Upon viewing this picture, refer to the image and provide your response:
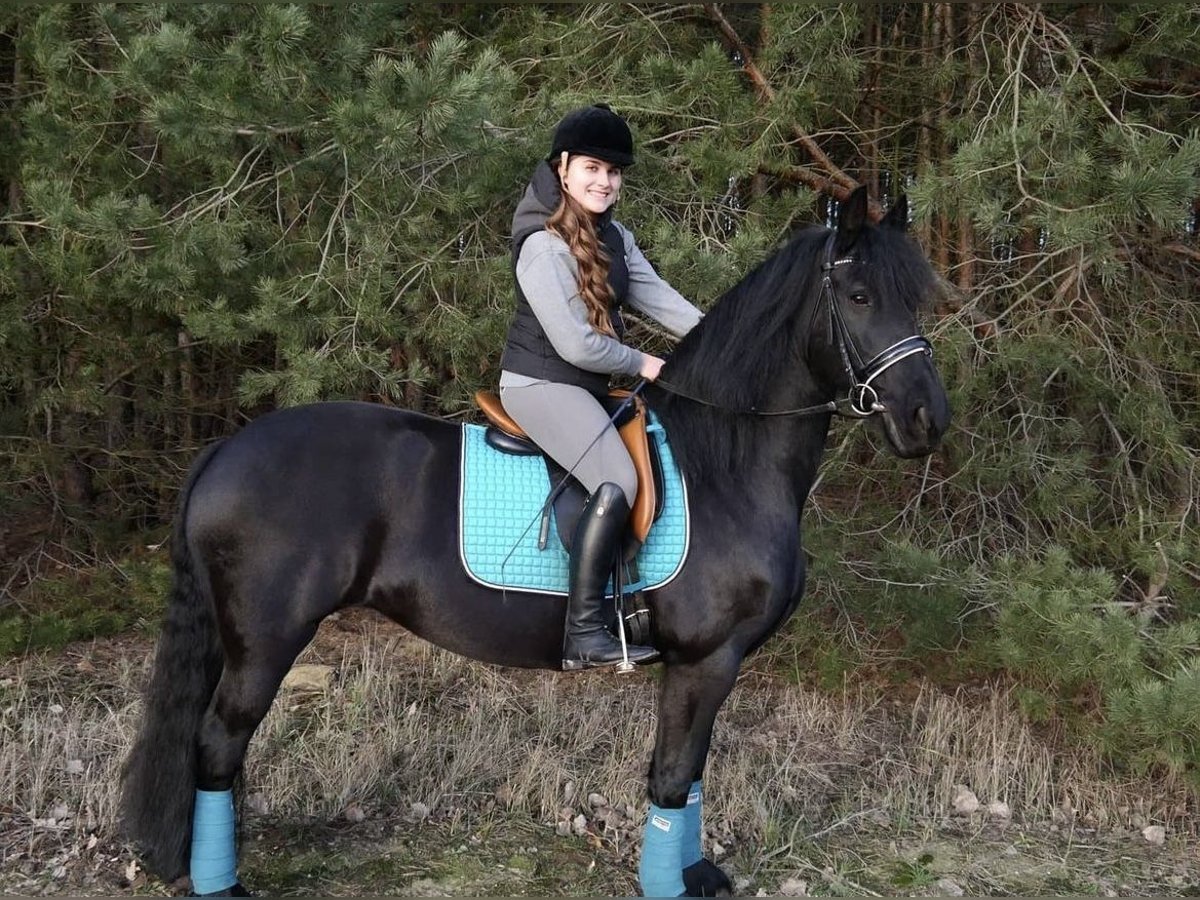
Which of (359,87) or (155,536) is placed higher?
(359,87)

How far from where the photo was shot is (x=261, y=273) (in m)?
4.13

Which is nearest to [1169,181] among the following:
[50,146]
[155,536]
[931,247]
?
[931,247]

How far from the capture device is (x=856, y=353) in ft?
9.04

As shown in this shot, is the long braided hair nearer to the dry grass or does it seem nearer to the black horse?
the black horse

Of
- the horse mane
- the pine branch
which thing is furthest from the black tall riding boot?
the pine branch

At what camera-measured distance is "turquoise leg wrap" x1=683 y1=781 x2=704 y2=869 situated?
3.19m

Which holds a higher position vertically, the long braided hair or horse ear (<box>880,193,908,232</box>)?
horse ear (<box>880,193,908,232</box>)

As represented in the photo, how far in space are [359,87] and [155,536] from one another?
177 inches

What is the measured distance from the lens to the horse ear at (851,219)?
105 inches

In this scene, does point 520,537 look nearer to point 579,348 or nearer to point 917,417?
point 579,348

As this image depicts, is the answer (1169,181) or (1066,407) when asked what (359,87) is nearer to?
(1169,181)

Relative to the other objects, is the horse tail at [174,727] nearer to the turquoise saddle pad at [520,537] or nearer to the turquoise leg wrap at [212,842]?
the turquoise leg wrap at [212,842]

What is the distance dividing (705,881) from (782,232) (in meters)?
3.06

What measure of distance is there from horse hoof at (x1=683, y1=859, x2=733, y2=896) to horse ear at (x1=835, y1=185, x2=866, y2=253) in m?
2.30
